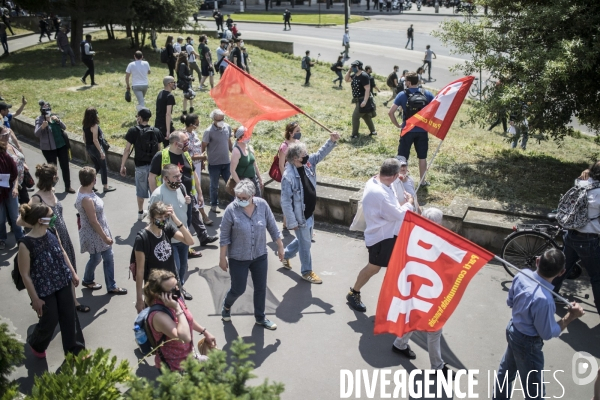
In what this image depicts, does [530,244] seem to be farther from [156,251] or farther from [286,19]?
[286,19]

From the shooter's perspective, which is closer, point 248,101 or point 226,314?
point 226,314

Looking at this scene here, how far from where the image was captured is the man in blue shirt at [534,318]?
4.63m

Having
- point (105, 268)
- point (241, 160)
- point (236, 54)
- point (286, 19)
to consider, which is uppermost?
point (286, 19)

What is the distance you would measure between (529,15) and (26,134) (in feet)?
37.7

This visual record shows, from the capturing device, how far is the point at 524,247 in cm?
732

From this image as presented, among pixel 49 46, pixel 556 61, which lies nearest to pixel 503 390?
pixel 556 61

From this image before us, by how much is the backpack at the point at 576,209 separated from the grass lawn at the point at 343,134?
2.48 m

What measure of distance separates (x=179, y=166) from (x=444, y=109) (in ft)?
12.0

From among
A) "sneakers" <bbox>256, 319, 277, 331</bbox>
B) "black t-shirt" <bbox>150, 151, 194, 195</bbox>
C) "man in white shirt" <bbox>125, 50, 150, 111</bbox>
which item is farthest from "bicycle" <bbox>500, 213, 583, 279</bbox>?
"man in white shirt" <bbox>125, 50, 150, 111</bbox>

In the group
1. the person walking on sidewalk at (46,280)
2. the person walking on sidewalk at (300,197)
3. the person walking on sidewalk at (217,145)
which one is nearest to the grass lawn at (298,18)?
the person walking on sidewalk at (217,145)

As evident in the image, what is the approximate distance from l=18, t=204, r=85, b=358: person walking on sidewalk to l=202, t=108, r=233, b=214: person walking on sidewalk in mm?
3469

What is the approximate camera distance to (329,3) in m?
59.2

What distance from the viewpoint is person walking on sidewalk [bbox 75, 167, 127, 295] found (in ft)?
21.7

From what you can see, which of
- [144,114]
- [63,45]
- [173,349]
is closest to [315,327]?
[173,349]
